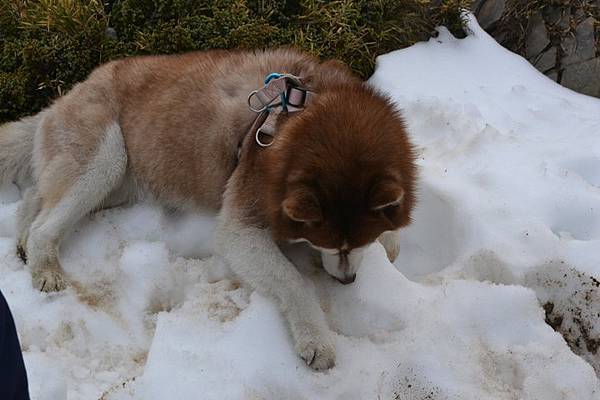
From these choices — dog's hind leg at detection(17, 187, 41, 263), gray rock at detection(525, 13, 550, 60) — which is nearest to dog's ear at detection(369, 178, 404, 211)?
dog's hind leg at detection(17, 187, 41, 263)

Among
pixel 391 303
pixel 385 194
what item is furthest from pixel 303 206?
pixel 391 303

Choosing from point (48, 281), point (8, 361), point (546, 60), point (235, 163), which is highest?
point (8, 361)

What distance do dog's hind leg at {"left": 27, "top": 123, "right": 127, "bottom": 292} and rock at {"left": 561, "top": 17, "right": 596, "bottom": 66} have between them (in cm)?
470

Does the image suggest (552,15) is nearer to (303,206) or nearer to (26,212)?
(303,206)

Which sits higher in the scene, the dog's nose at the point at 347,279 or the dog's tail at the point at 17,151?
the dog's nose at the point at 347,279

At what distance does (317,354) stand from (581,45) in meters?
4.93

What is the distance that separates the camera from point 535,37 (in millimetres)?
6355

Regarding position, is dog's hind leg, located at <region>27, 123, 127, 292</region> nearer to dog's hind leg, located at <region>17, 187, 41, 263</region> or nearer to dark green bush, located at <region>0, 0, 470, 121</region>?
dog's hind leg, located at <region>17, 187, 41, 263</region>

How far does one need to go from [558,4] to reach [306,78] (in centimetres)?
414

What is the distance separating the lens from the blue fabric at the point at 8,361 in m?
1.83

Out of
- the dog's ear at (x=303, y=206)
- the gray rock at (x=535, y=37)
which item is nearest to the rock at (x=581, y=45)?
the gray rock at (x=535, y=37)

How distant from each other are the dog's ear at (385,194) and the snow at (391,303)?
0.70 metres

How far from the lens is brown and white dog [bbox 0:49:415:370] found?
110 inches

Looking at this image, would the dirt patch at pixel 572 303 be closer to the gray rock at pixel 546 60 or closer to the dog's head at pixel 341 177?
the dog's head at pixel 341 177
